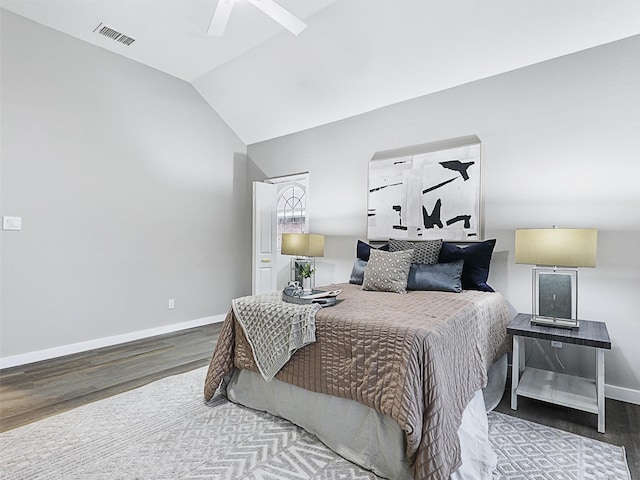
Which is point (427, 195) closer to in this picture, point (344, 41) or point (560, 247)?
point (560, 247)

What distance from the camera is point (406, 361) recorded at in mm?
1612

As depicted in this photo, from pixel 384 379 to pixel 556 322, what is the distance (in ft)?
5.20

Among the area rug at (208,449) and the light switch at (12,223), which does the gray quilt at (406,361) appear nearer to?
the area rug at (208,449)

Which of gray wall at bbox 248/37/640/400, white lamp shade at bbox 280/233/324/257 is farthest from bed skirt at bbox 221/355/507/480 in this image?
white lamp shade at bbox 280/233/324/257

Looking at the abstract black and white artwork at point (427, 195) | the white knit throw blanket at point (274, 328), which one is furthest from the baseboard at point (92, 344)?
the abstract black and white artwork at point (427, 195)

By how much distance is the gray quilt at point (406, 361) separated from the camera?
1553 millimetres

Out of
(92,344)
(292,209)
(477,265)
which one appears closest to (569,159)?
(477,265)

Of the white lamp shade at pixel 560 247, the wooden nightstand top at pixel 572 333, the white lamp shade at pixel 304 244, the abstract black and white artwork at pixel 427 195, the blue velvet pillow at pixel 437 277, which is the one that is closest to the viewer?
the wooden nightstand top at pixel 572 333

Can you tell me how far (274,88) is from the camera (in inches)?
166

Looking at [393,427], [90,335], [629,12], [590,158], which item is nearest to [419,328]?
[393,427]

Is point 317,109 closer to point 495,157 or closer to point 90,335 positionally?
point 495,157

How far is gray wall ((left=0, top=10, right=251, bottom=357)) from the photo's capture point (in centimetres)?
328

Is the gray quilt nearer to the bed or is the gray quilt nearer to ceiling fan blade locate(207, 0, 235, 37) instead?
the bed

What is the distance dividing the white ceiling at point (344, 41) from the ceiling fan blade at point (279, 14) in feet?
1.82
